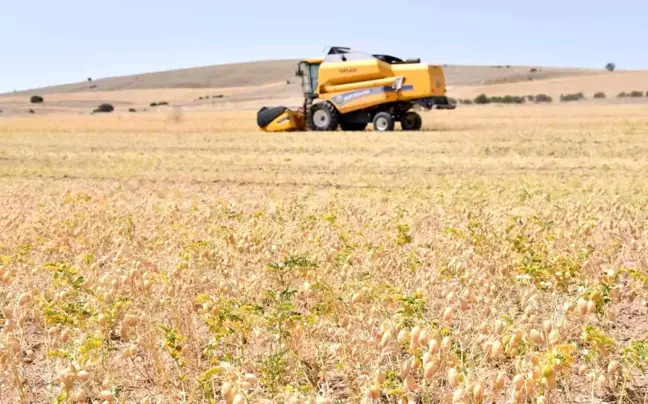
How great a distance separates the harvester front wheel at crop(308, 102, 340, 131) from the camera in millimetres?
22781

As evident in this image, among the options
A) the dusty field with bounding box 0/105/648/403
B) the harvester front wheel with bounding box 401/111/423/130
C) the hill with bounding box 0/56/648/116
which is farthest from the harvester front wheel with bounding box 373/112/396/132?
the hill with bounding box 0/56/648/116

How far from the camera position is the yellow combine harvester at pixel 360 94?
71.1 ft

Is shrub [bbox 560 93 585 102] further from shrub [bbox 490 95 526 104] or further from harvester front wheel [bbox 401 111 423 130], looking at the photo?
harvester front wheel [bbox 401 111 423 130]

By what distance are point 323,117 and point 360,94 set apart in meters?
1.59

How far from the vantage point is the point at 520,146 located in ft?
54.5

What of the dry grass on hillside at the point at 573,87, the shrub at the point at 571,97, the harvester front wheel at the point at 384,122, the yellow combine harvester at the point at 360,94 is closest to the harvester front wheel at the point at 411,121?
the yellow combine harvester at the point at 360,94

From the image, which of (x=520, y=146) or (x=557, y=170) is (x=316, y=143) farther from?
(x=557, y=170)

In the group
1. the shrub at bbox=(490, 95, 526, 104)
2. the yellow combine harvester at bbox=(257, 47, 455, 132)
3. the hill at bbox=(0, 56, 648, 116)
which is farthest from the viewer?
the hill at bbox=(0, 56, 648, 116)

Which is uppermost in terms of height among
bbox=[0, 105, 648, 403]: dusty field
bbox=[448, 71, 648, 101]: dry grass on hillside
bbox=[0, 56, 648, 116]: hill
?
bbox=[0, 56, 648, 116]: hill

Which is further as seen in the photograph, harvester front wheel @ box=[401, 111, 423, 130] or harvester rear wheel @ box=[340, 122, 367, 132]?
harvester rear wheel @ box=[340, 122, 367, 132]

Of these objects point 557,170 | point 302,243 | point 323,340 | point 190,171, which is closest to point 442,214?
point 302,243

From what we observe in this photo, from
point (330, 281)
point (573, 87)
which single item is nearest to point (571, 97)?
point (573, 87)

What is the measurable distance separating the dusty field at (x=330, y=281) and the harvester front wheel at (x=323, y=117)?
8105mm

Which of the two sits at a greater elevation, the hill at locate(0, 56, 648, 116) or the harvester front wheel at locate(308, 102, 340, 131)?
the hill at locate(0, 56, 648, 116)
